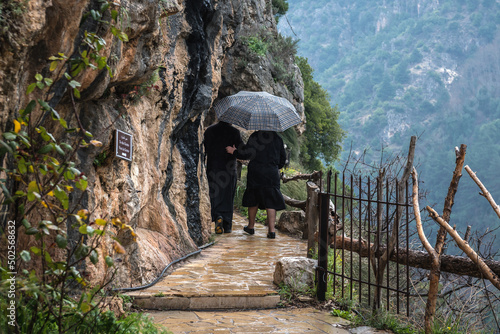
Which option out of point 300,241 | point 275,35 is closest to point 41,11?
point 300,241

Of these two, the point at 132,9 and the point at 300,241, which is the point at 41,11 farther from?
the point at 300,241

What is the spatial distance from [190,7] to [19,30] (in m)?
4.65

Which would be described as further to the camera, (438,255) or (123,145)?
(123,145)

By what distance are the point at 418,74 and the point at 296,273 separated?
269 ft

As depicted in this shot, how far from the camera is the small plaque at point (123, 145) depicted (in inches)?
190

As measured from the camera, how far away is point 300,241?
29.9ft

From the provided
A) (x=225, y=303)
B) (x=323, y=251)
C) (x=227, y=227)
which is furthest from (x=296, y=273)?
(x=227, y=227)

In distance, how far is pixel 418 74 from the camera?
3204 inches

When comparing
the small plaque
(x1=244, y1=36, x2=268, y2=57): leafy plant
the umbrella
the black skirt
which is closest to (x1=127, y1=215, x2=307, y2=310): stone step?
the black skirt

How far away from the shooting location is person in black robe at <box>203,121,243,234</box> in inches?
352

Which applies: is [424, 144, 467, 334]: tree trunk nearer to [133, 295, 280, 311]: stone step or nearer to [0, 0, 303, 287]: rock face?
[133, 295, 280, 311]: stone step

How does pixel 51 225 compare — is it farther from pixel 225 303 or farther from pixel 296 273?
pixel 296 273

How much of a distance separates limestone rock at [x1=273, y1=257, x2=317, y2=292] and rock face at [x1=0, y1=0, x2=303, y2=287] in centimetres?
141

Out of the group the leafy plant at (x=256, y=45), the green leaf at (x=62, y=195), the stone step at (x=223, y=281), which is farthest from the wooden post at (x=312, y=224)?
the leafy plant at (x=256, y=45)
